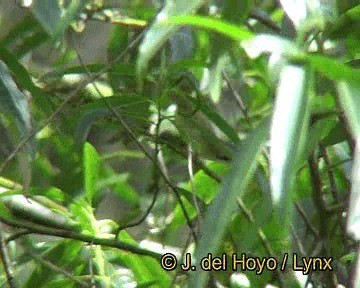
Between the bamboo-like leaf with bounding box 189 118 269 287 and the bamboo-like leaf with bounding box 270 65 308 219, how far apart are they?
0.14ft

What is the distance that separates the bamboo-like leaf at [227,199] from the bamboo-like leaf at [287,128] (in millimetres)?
42

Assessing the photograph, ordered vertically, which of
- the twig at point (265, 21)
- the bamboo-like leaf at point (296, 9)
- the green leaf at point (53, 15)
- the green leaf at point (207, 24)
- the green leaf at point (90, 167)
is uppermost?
the green leaf at point (53, 15)

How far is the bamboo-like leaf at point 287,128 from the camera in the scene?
431 mm

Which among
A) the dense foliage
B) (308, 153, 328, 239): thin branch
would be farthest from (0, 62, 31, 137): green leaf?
(308, 153, 328, 239): thin branch

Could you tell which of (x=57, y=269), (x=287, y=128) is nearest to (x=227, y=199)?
(x=287, y=128)

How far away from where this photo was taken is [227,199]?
0.48 m

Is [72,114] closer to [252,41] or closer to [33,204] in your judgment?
[33,204]

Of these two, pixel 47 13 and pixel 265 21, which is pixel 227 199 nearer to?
pixel 47 13

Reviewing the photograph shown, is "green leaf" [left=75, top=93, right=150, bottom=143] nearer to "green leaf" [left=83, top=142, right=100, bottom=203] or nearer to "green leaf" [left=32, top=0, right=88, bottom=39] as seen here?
"green leaf" [left=83, top=142, right=100, bottom=203]

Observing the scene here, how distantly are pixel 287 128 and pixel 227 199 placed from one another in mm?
70

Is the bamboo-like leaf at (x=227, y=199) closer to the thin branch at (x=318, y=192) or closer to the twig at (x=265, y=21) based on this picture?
the thin branch at (x=318, y=192)

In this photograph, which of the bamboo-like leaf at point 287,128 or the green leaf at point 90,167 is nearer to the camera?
the bamboo-like leaf at point 287,128

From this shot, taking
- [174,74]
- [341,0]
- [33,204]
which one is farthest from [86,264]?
[341,0]

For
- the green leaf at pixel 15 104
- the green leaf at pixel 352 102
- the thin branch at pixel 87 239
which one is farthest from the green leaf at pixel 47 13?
the green leaf at pixel 352 102
